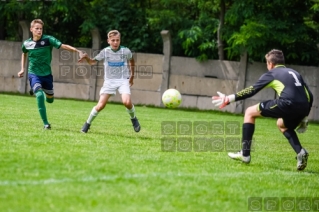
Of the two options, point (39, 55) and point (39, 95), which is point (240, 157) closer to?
point (39, 95)

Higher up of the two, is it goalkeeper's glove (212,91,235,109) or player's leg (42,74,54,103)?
goalkeeper's glove (212,91,235,109)

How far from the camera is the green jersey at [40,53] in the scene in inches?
470

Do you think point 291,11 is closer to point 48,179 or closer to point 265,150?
point 265,150

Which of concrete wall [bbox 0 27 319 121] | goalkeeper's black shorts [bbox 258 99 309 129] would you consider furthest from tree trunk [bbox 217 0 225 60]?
goalkeeper's black shorts [bbox 258 99 309 129]

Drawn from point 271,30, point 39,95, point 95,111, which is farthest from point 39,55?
point 271,30

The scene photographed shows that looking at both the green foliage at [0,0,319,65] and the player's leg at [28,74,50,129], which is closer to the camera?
the player's leg at [28,74,50,129]

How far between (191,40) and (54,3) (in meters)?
5.04

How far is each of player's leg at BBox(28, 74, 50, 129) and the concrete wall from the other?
1081 cm

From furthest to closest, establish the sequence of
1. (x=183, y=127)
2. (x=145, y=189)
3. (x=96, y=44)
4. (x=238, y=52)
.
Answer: (x=96, y=44) → (x=238, y=52) → (x=183, y=127) → (x=145, y=189)

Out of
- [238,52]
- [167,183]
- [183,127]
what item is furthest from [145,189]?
[238,52]

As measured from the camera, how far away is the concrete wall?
21.8 m

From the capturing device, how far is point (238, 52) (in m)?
21.8

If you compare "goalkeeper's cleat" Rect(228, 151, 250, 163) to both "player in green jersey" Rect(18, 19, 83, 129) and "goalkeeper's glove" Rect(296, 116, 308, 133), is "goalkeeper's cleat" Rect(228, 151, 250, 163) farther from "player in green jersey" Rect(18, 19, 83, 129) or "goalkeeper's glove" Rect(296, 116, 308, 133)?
"player in green jersey" Rect(18, 19, 83, 129)

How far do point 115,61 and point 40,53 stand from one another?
1.36 meters
